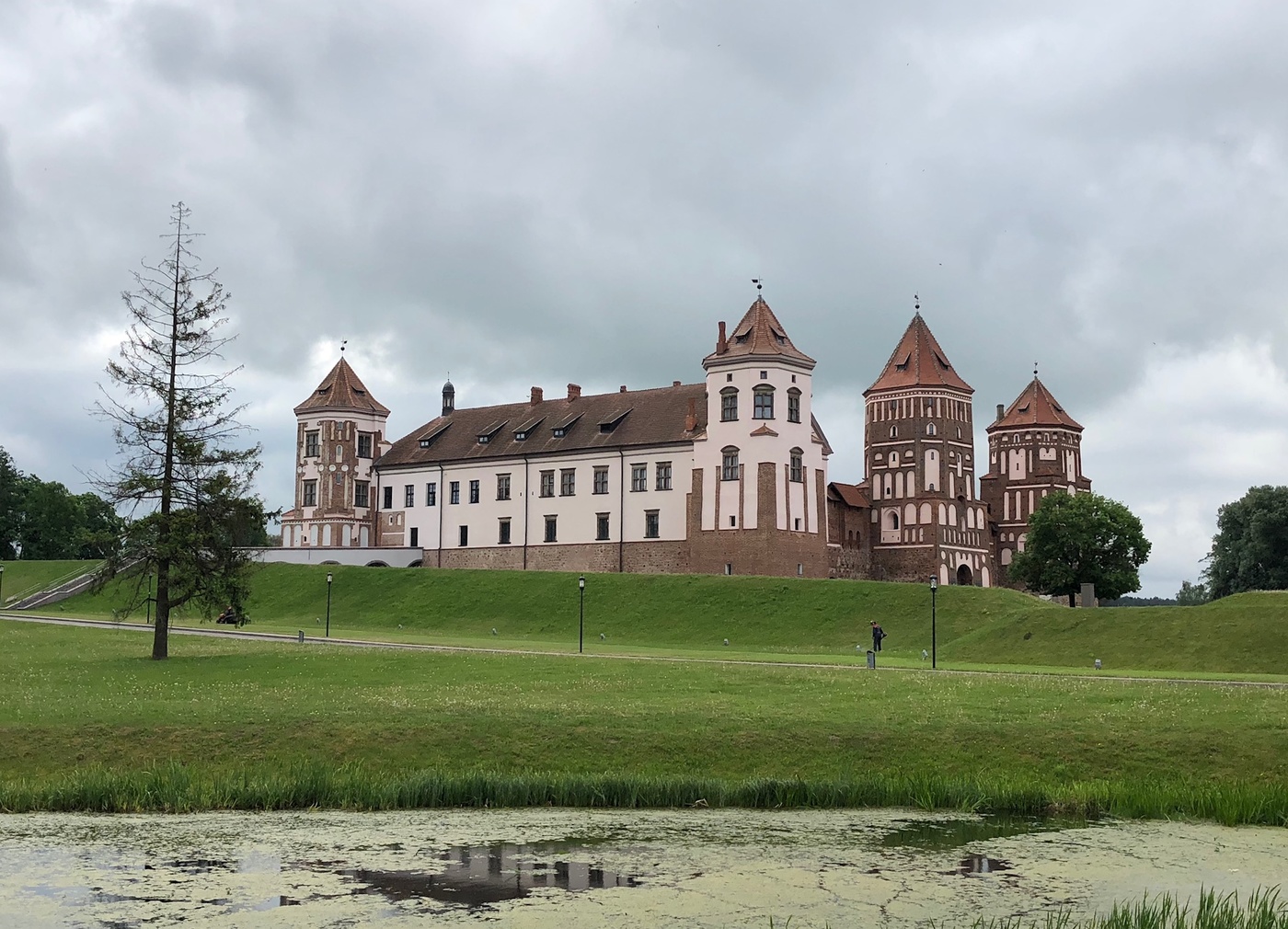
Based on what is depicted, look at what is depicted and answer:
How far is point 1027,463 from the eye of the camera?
370ft

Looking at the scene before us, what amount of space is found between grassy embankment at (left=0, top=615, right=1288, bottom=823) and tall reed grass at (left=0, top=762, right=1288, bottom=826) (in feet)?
0.11

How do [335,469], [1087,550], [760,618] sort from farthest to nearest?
[1087,550] → [335,469] → [760,618]

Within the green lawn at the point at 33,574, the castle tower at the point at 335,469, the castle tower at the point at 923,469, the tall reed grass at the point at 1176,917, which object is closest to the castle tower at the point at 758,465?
the castle tower at the point at 923,469

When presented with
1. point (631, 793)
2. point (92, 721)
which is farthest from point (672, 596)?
point (631, 793)

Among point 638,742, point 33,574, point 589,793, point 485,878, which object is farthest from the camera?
point 33,574

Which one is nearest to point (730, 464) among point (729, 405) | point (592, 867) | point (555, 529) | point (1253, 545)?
point (729, 405)

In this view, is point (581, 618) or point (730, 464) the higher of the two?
point (730, 464)

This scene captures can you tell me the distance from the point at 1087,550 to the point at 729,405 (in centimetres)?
3196

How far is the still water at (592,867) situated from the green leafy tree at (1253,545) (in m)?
83.5

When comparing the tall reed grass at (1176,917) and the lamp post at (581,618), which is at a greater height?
the lamp post at (581,618)

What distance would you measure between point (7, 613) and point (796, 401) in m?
40.7

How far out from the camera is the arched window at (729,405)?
243 feet

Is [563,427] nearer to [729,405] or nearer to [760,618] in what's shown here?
[729,405]

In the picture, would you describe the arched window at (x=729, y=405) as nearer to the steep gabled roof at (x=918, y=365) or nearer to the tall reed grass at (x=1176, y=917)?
the steep gabled roof at (x=918, y=365)
